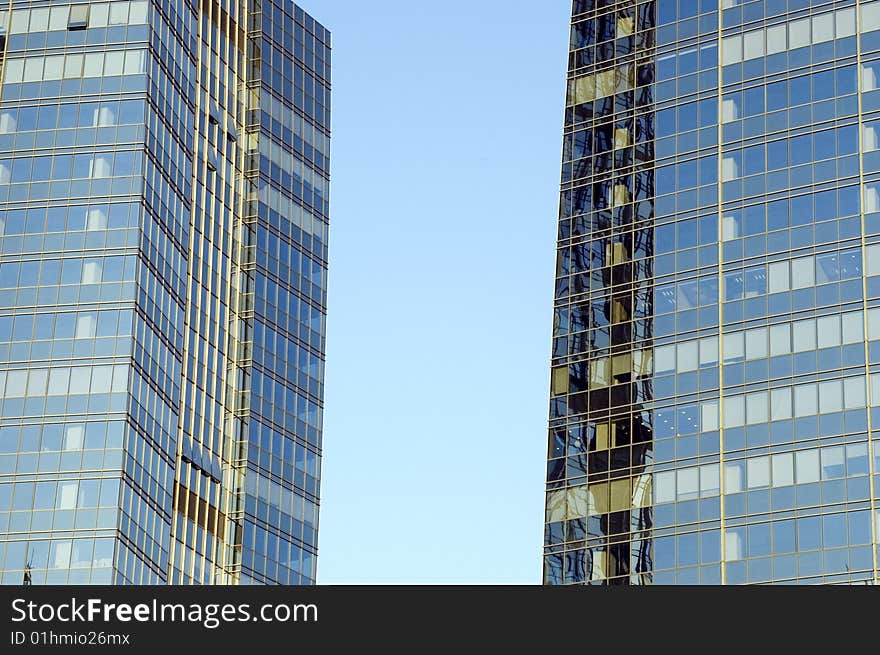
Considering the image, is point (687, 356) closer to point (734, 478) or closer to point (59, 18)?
point (734, 478)

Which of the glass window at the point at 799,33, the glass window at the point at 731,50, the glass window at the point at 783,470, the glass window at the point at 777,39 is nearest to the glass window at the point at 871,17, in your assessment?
the glass window at the point at 799,33

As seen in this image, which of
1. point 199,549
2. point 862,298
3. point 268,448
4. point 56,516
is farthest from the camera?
point 268,448

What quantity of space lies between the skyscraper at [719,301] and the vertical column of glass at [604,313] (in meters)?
0.14

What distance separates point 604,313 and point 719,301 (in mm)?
8614

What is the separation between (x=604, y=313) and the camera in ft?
411

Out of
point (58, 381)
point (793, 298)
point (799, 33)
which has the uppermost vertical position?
point (799, 33)

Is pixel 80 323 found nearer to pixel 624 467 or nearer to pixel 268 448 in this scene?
pixel 268 448

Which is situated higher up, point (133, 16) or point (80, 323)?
point (133, 16)

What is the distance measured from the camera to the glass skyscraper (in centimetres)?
12356

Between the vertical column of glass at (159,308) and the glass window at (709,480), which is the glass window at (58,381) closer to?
the vertical column of glass at (159,308)

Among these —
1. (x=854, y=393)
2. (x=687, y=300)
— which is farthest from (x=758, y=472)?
(x=687, y=300)
